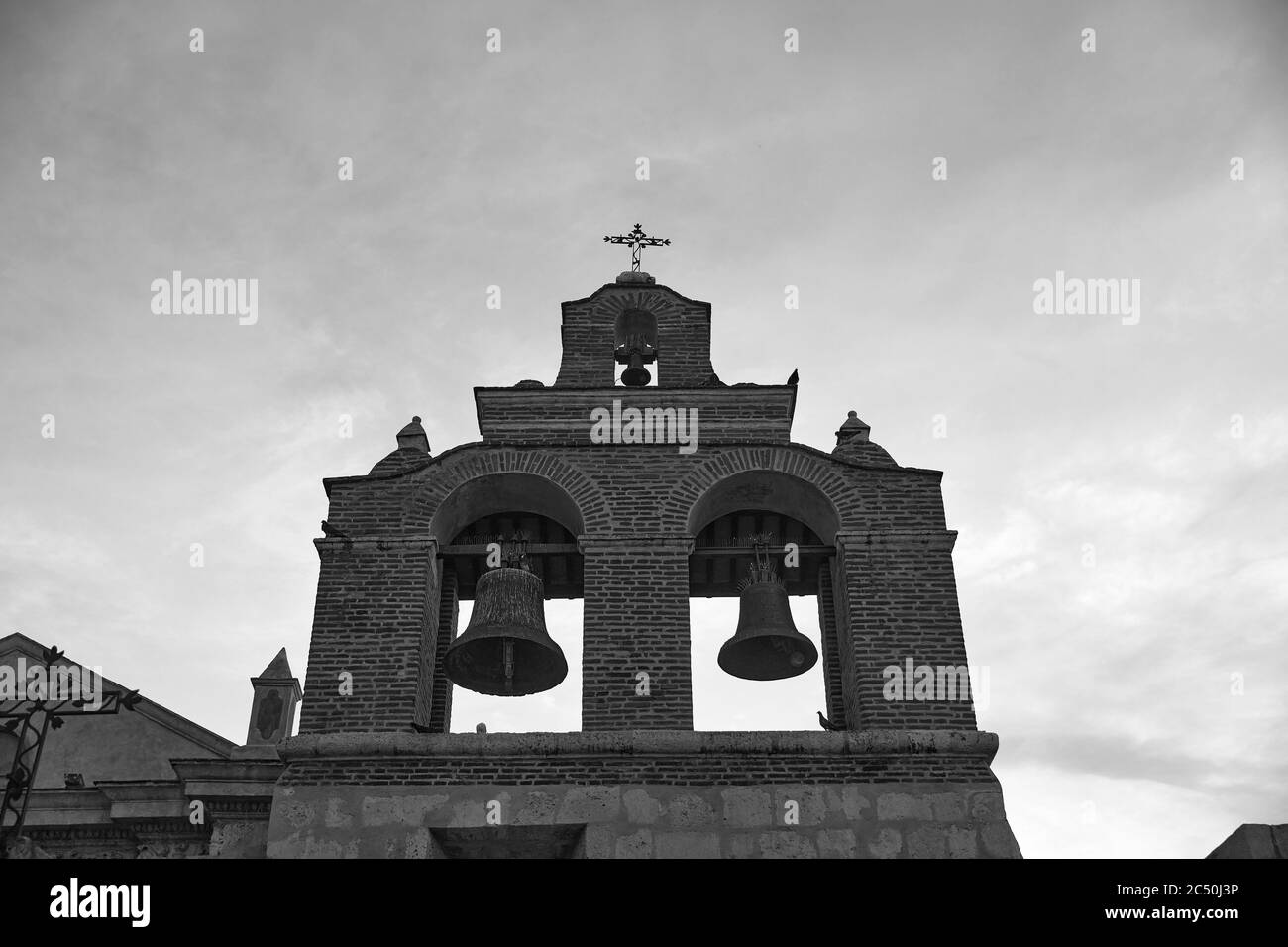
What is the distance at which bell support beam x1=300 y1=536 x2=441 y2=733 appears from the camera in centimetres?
848

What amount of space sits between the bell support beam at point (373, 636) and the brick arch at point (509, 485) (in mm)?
421

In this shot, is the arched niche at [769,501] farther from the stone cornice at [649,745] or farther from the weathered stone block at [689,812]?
the weathered stone block at [689,812]

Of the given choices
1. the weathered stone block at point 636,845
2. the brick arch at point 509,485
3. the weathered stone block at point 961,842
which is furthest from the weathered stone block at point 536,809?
the weathered stone block at point 961,842

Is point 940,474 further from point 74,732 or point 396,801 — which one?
point 74,732

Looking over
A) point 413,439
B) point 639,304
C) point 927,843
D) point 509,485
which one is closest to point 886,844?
point 927,843

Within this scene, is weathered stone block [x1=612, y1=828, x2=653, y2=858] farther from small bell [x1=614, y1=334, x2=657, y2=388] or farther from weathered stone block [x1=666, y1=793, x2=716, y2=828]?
small bell [x1=614, y1=334, x2=657, y2=388]

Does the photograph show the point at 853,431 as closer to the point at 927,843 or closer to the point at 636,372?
the point at 636,372

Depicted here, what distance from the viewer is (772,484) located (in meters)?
9.98

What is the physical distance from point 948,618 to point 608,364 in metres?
4.19

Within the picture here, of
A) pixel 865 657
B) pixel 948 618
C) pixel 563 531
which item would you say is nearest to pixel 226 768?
pixel 563 531

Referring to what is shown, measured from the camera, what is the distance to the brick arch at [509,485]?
31.5ft

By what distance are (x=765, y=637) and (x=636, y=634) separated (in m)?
1.19

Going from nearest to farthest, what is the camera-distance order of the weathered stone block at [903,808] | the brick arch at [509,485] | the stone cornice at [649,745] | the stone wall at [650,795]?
the stone wall at [650,795] < the weathered stone block at [903,808] < the stone cornice at [649,745] < the brick arch at [509,485]
